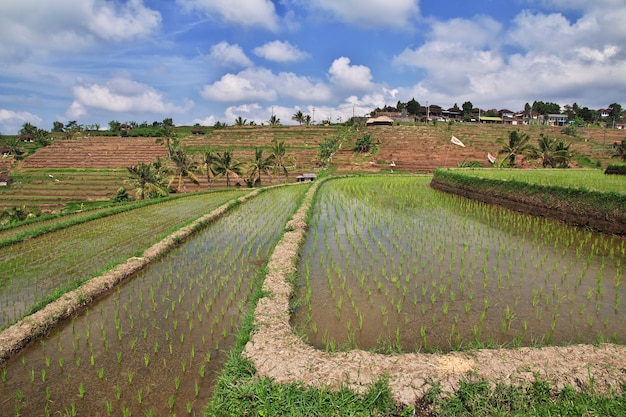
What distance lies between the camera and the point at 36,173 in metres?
40.2

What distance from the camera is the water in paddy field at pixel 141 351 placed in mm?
3492

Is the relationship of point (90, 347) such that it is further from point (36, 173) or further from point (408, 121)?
point (408, 121)

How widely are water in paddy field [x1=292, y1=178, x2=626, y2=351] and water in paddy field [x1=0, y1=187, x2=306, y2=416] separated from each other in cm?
119

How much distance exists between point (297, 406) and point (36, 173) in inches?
1892

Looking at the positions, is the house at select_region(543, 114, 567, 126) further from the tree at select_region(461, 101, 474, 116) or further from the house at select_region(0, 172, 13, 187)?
the house at select_region(0, 172, 13, 187)

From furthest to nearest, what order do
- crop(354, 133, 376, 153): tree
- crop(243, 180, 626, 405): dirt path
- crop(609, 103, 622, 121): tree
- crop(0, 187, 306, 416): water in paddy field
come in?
crop(609, 103, 622, 121): tree < crop(354, 133, 376, 153): tree < crop(0, 187, 306, 416): water in paddy field < crop(243, 180, 626, 405): dirt path

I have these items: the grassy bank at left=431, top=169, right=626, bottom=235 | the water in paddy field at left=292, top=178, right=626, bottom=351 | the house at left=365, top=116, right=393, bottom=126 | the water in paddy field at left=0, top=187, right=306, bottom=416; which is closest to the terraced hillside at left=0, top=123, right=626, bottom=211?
the house at left=365, top=116, right=393, bottom=126

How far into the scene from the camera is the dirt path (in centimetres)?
323

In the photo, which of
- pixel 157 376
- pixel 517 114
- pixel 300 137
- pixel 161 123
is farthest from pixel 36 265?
pixel 517 114

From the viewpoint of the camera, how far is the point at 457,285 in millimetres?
5984

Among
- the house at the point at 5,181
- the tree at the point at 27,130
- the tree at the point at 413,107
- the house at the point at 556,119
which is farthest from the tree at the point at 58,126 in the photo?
the house at the point at 556,119

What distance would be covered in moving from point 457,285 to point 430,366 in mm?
2852

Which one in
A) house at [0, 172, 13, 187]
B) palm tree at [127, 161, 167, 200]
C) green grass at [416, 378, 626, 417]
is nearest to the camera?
green grass at [416, 378, 626, 417]

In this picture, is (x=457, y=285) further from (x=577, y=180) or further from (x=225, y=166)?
(x=225, y=166)
